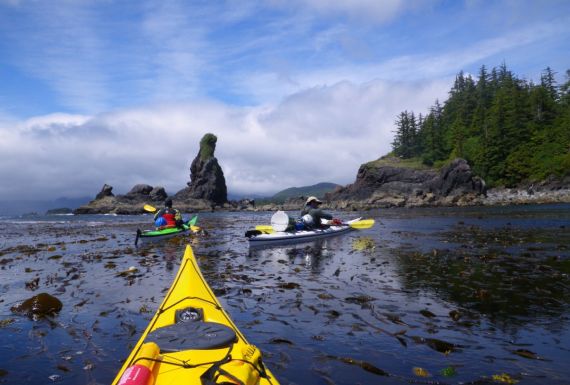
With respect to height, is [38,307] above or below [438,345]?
above

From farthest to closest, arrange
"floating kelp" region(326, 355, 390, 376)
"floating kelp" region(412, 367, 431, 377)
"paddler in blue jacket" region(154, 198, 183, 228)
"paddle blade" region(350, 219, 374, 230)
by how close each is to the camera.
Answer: "paddle blade" region(350, 219, 374, 230), "paddler in blue jacket" region(154, 198, 183, 228), "floating kelp" region(326, 355, 390, 376), "floating kelp" region(412, 367, 431, 377)

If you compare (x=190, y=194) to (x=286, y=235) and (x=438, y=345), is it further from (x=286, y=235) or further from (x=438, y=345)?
(x=438, y=345)

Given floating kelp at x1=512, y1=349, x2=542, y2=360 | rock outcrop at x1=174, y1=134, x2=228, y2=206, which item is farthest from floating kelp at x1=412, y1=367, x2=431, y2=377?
rock outcrop at x1=174, y1=134, x2=228, y2=206

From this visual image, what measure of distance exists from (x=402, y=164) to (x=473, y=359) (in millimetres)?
100782

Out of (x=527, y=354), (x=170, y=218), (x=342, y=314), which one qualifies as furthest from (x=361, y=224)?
(x=527, y=354)

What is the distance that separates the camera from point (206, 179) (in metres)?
114

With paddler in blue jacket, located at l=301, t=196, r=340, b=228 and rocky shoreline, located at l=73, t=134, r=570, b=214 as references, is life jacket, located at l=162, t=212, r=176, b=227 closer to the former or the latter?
paddler in blue jacket, located at l=301, t=196, r=340, b=228

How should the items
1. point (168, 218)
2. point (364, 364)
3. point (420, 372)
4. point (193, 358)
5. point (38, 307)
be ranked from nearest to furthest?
1. point (193, 358)
2. point (420, 372)
3. point (364, 364)
4. point (38, 307)
5. point (168, 218)

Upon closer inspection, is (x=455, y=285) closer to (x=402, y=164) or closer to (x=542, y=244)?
(x=542, y=244)

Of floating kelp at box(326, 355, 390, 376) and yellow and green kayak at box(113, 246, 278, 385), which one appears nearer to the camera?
yellow and green kayak at box(113, 246, 278, 385)

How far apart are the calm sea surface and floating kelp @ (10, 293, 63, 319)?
221 mm

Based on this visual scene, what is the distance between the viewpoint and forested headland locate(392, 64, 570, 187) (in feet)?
258

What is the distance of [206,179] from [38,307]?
108m

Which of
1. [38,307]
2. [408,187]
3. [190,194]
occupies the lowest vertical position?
[38,307]
